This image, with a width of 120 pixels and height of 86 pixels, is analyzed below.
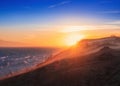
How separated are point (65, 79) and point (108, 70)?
5287 millimetres

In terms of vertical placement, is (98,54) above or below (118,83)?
above

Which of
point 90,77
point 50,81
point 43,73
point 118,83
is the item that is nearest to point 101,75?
point 90,77

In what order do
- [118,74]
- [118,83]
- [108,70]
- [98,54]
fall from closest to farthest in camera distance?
[118,83]
[118,74]
[108,70]
[98,54]

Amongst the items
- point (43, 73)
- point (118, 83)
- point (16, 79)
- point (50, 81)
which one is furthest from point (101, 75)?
point (16, 79)

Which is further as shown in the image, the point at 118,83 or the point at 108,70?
the point at 108,70

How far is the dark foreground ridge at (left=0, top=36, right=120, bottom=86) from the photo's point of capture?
3159 centimetres

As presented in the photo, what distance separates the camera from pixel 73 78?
33656mm

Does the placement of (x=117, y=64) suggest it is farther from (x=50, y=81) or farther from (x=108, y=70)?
(x=50, y=81)

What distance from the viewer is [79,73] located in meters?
34.4

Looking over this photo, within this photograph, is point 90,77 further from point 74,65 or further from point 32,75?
point 32,75

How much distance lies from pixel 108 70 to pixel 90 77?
8.03ft

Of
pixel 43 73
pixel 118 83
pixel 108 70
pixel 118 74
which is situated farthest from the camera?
pixel 43 73

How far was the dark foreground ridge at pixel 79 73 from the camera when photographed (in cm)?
3159

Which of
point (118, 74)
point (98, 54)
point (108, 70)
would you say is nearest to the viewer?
point (118, 74)
